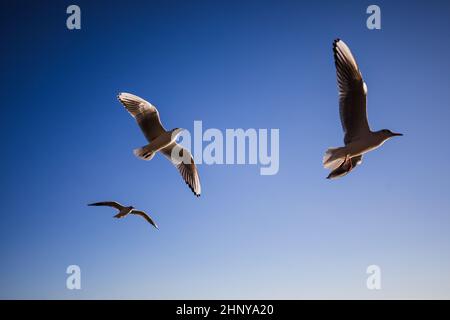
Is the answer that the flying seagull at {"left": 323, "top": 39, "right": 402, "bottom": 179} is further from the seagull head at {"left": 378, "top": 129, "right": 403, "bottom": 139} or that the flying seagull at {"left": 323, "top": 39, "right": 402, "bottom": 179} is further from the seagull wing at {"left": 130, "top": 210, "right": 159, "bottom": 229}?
the seagull wing at {"left": 130, "top": 210, "right": 159, "bottom": 229}

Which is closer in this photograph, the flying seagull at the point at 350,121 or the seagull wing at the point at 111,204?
the flying seagull at the point at 350,121

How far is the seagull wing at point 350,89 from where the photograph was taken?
14.4 ft

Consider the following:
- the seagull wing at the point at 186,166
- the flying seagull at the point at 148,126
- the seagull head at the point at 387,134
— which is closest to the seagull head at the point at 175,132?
the flying seagull at the point at 148,126

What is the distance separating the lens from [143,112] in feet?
17.1

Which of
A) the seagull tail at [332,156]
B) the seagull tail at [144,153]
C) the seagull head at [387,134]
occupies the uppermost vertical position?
the seagull tail at [144,153]

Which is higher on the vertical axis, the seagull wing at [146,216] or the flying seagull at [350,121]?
Result: the flying seagull at [350,121]

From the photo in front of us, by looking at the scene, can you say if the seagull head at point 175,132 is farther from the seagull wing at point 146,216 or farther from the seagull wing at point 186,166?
the seagull wing at point 146,216

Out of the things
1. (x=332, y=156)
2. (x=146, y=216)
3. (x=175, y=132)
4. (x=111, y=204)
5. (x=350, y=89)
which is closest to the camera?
(x=350, y=89)

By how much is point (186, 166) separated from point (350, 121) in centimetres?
172

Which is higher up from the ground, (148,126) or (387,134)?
(148,126)

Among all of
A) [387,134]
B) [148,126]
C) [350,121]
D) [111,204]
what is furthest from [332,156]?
[111,204]

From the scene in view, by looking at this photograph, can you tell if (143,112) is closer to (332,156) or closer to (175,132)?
(175,132)

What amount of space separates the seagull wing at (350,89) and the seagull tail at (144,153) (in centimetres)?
165
